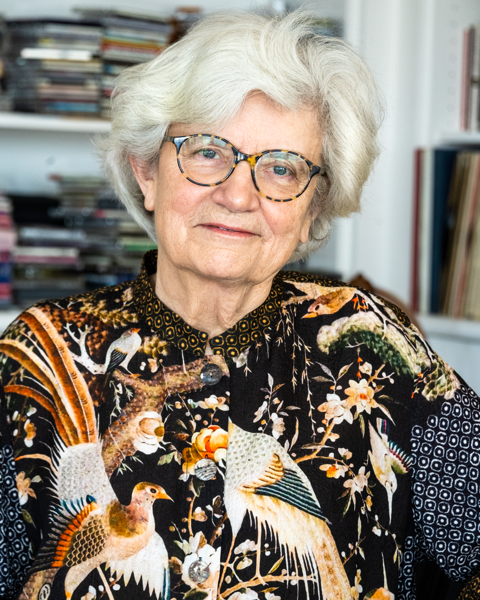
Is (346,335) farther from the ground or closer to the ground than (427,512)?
farther from the ground

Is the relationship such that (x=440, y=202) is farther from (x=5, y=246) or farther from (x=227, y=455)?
(x=227, y=455)

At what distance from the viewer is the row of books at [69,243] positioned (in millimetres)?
2340

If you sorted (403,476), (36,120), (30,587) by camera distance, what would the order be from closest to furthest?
(30,587)
(403,476)
(36,120)

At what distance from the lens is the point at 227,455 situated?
3.90 feet

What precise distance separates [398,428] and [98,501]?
1.66 feet

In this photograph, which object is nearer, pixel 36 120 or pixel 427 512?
pixel 427 512

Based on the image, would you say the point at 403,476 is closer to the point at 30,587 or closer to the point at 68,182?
the point at 30,587

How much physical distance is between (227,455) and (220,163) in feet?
1.50

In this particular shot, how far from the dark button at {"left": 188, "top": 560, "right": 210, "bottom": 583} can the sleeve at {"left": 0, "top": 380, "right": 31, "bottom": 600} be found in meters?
0.29

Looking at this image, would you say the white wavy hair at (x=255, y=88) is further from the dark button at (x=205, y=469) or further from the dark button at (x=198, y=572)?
the dark button at (x=198, y=572)

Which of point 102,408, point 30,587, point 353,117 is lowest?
point 30,587

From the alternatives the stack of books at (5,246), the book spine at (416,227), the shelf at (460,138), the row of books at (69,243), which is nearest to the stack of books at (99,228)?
the row of books at (69,243)

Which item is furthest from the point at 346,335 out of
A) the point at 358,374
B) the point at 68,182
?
the point at 68,182

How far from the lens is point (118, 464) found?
118 cm
